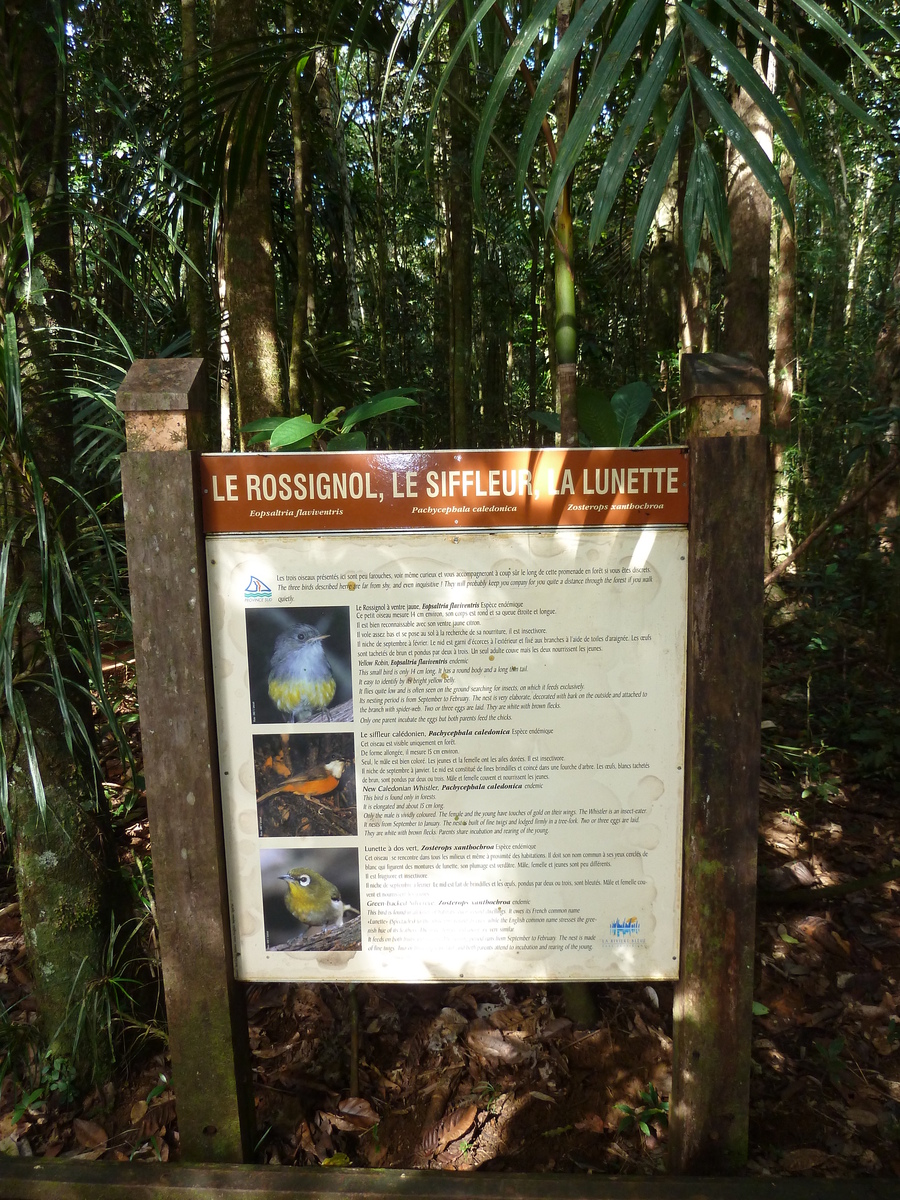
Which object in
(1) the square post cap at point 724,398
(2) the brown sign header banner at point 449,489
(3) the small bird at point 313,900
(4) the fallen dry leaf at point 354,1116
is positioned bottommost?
(4) the fallen dry leaf at point 354,1116

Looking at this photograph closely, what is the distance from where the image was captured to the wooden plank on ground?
5.03 feet

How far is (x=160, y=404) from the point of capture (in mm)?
1551

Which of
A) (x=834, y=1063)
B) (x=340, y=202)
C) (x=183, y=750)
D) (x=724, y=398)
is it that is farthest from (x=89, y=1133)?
(x=340, y=202)

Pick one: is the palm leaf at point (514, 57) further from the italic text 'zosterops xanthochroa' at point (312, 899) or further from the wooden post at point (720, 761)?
the italic text 'zosterops xanthochroa' at point (312, 899)

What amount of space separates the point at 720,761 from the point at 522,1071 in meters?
1.31

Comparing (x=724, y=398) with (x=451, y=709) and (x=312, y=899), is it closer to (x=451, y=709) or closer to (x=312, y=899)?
(x=451, y=709)

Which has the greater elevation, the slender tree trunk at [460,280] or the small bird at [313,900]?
the slender tree trunk at [460,280]

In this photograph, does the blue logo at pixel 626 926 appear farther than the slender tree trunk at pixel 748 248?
No

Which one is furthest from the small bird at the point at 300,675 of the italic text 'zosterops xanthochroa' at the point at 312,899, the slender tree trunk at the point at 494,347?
the slender tree trunk at the point at 494,347

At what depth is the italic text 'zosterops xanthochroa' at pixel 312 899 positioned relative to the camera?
170cm

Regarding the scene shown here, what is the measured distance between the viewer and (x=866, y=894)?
315cm

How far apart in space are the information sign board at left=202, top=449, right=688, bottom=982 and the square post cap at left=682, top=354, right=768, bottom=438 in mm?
104

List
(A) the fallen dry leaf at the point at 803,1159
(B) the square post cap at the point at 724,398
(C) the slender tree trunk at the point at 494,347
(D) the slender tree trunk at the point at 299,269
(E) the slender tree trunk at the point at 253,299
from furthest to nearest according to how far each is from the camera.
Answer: (C) the slender tree trunk at the point at 494,347
(D) the slender tree trunk at the point at 299,269
(E) the slender tree trunk at the point at 253,299
(A) the fallen dry leaf at the point at 803,1159
(B) the square post cap at the point at 724,398

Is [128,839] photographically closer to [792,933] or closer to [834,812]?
[792,933]
